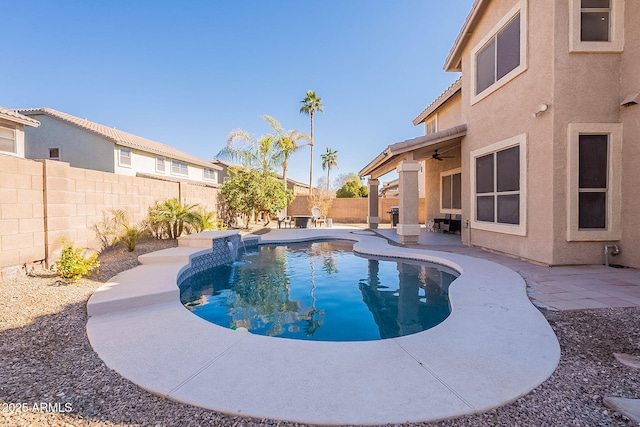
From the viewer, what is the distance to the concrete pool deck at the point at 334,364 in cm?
224

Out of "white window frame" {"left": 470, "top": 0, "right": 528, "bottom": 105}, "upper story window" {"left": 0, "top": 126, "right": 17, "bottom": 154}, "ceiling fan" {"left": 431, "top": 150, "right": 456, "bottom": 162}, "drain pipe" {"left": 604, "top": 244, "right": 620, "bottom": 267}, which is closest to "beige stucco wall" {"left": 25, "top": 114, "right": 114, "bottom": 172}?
"upper story window" {"left": 0, "top": 126, "right": 17, "bottom": 154}

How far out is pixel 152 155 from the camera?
22.4 m

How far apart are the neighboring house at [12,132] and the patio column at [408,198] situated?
17714 millimetres

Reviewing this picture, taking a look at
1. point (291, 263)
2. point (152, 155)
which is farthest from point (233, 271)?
point (152, 155)

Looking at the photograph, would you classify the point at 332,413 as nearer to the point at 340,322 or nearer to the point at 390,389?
the point at 390,389

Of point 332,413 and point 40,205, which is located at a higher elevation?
point 40,205

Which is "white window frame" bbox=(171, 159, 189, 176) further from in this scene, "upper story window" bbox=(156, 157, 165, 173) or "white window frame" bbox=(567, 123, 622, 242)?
"white window frame" bbox=(567, 123, 622, 242)

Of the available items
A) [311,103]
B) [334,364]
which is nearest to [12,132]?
[334,364]

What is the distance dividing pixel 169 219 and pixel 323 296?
→ 7.59 metres

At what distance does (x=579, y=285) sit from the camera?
525cm

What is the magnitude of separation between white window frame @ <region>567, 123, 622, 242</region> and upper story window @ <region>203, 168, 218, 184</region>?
92.9 feet

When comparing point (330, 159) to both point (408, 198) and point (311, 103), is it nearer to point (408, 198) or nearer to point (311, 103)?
point (311, 103)

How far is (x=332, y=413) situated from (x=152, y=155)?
81.4ft

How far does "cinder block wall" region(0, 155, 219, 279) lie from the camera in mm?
5680
